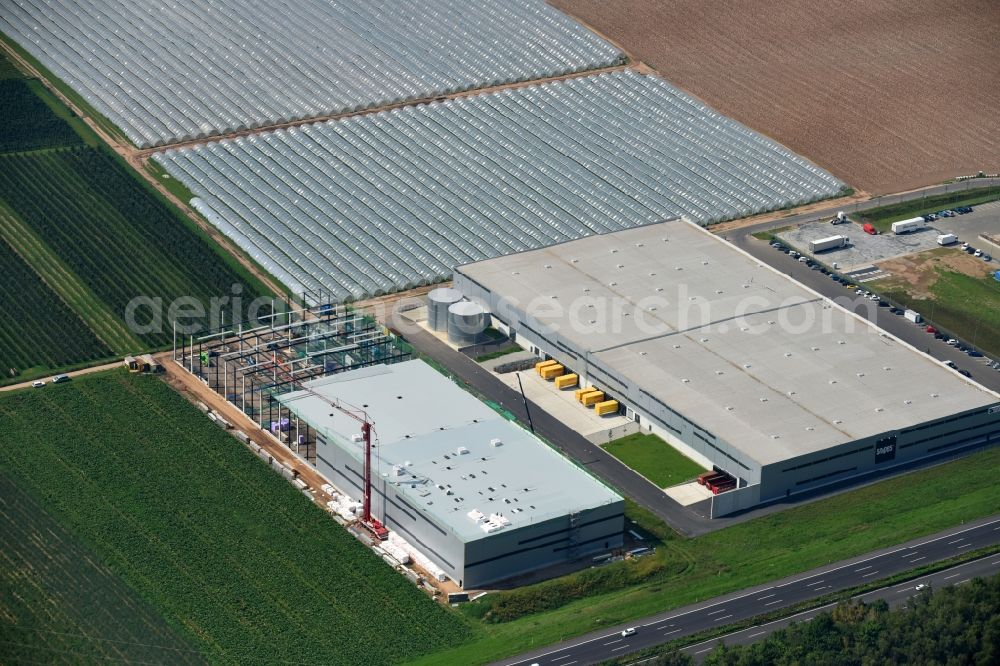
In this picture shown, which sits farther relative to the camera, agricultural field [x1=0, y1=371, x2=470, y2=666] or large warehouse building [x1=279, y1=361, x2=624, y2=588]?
large warehouse building [x1=279, y1=361, x2=624, y2=588]

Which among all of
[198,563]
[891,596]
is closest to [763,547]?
[891,596]

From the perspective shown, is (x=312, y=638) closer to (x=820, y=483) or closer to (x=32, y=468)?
(x=32, y=468)

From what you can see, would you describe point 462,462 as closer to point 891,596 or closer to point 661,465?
point 661,465

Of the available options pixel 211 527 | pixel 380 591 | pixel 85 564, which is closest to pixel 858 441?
pixel 380 591

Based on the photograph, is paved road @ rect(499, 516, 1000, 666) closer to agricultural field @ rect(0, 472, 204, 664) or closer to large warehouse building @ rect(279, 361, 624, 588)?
large warehouse building @ rect(279, 361, 624, 588)

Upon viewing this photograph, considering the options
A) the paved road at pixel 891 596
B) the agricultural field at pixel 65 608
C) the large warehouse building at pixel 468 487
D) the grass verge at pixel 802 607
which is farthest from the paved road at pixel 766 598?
the agricultural field at pixel 65 608

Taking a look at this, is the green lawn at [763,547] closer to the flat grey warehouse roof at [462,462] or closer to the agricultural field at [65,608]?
the flat grey warehouse roof at [462,462]

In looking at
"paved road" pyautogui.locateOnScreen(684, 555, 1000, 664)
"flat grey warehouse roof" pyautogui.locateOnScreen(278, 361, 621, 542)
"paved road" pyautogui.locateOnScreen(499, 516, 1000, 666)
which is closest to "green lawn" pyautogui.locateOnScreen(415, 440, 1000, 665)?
"paved road" pyautogui.locateOnScreen(499, 516, 1000, 666)
